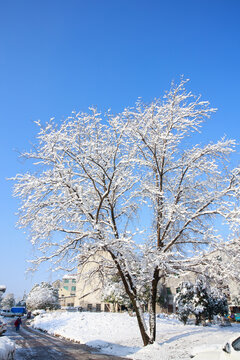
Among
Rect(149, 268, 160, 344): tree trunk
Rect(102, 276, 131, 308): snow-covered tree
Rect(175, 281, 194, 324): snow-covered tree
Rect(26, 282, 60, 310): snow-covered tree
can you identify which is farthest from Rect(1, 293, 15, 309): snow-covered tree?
Rect(149, 268, 160, 344): tree trunk

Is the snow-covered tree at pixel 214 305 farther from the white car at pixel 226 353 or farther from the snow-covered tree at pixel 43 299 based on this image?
the snow-covered tree at pixel 43 299

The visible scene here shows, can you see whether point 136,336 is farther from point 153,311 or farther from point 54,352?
point 153,311

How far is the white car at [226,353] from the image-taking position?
16.6 ft

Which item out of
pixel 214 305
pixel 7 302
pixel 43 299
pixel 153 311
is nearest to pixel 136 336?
pixel 153 311

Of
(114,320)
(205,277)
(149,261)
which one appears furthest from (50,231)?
(114,320)

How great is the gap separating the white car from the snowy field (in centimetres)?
64

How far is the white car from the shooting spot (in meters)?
5.05

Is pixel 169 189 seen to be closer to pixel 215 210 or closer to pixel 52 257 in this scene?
pixel 215 210

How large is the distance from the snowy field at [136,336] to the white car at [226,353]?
636mm

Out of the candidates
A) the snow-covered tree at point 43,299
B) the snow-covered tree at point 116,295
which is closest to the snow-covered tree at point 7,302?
the snow-covered tree at point 43,299

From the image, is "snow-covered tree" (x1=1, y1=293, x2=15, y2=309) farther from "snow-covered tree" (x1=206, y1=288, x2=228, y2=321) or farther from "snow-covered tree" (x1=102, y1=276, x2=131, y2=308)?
"snow-covered tree" (x1=206, y1=288, x2=228, y2=321)

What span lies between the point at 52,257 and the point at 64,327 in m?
20.3

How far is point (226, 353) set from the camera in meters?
5.23

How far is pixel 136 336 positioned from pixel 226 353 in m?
16.0
